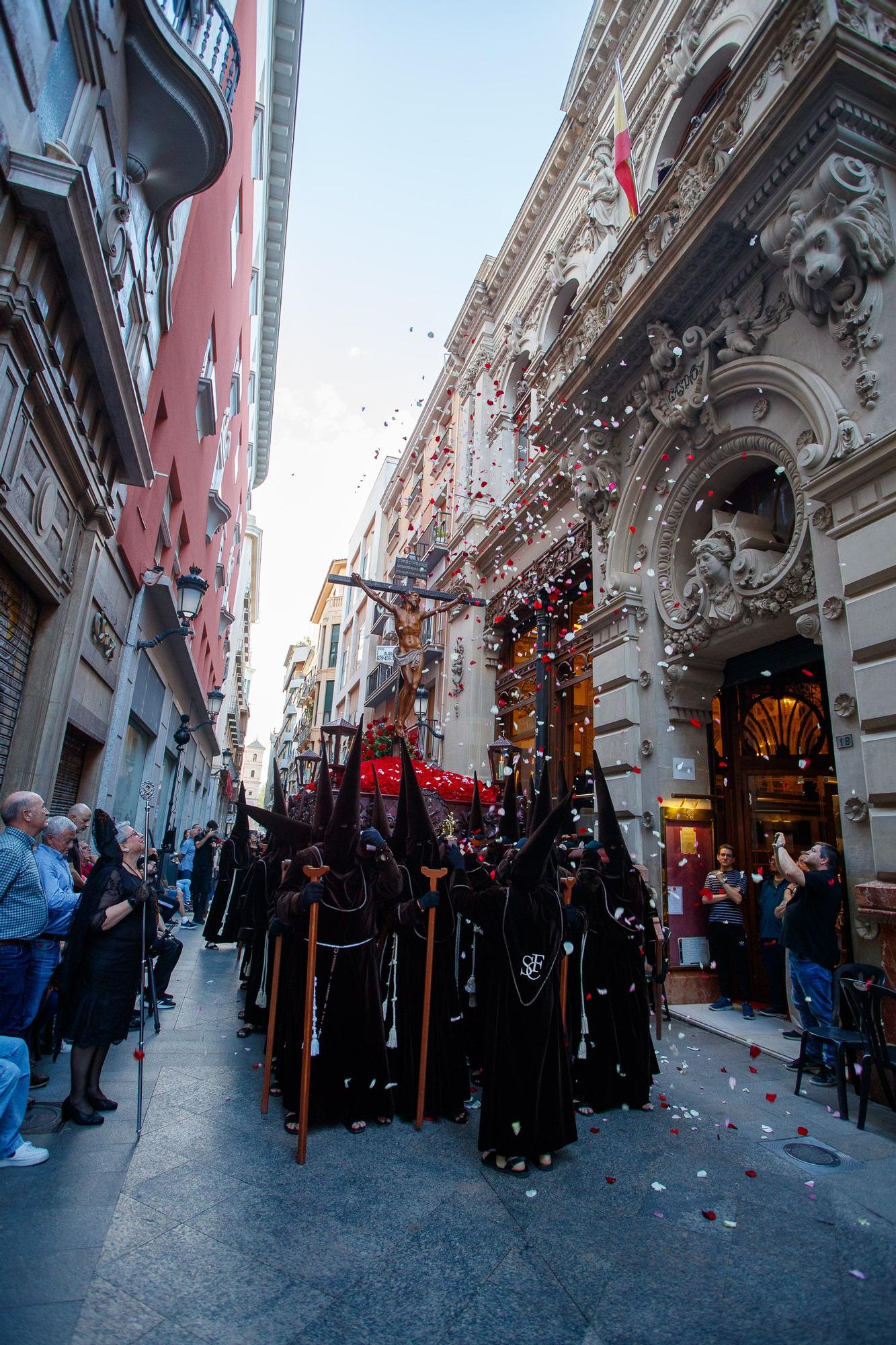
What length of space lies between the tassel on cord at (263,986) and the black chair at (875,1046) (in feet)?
15.3

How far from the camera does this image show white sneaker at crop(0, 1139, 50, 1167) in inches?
→ 146

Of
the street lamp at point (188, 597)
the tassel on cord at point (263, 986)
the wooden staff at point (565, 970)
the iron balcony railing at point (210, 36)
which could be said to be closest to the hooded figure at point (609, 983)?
the wooden staff at point (565, 970)

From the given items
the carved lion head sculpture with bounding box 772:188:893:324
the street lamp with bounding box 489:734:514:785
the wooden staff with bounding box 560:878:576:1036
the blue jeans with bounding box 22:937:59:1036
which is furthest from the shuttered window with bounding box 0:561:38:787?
the street lamp with bounding box 489:734:514:785

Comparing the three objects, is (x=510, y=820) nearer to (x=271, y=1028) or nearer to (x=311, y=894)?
(x=311, y=894)

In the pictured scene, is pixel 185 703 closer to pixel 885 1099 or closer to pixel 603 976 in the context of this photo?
pixel 603 976

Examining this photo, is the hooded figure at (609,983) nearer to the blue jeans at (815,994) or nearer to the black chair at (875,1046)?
the black chair at (875,1046)

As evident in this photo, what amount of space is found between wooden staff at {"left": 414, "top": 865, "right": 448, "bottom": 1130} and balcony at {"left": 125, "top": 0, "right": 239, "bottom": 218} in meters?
7.64

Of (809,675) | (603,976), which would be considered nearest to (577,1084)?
(603,976)

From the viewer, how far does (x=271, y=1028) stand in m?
4.82

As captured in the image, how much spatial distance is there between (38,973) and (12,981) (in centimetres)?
64

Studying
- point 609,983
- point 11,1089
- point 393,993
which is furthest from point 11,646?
point 609,983

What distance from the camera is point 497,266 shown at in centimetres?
1783

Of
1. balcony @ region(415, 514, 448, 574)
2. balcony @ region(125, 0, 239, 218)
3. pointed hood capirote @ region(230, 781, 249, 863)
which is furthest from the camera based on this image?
balcony @ region(415, 514, 448, 574)

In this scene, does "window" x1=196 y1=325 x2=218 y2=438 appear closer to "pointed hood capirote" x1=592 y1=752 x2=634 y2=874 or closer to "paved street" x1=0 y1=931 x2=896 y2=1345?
"pointed hood capirote" x1=592 y1=752 x2=634 y2=874
